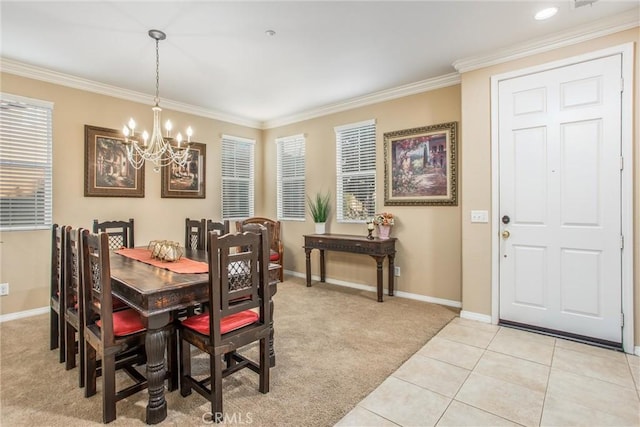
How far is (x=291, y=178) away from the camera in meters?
5.63

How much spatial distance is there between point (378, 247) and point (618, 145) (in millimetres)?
2465

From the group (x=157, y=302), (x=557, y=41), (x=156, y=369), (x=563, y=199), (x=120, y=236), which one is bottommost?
(x=156, y=369)

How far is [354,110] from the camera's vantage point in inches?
188

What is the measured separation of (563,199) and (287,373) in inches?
113

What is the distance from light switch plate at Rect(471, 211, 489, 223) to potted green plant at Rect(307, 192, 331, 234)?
7.27 ft

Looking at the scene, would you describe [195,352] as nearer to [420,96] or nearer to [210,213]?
[210,213]

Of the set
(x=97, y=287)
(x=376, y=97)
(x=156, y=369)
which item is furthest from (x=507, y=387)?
(x=376, y=97)

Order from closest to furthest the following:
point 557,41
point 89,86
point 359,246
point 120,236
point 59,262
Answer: point 59,262
point 557,41
point 120,236
point 89,86
point 359,246

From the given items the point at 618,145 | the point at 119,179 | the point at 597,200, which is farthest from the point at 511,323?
the point at 119,179

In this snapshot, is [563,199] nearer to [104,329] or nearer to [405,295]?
[405,295]

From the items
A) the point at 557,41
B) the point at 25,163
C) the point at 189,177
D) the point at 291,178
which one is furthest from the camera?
the point at 291,178

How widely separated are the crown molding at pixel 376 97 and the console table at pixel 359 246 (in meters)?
1.95

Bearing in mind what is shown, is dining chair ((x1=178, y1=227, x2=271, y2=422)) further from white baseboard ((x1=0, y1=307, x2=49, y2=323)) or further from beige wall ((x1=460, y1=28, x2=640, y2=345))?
white baseboard ((x1=0, y1=307, x2=49, y2=323))

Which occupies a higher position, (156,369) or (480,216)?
(480,216)
